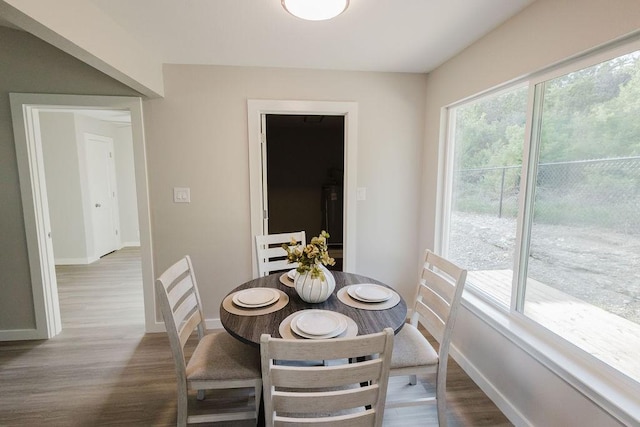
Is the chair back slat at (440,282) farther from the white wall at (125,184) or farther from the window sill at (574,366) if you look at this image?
the white wall at (125,184)

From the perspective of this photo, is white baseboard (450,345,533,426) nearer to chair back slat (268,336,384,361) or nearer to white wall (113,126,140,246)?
chair back slat (268,336,384,361)

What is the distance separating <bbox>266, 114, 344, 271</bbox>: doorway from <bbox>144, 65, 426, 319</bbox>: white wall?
8.38 feet

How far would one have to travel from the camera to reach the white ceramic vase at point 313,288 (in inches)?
60.1

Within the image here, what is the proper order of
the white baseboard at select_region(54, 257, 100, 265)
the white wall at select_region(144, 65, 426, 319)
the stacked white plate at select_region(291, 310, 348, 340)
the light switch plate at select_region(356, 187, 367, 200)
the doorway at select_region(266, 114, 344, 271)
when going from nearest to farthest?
the stacked white plate at select_region(291, 310, 348, 340) → the white wall at select_region(144, 65, 426, 319) → the light switch plate at select_region(356, 187, 367, 200) → the white baseboard at select_region(54, 257, 100, 265) → the doorway at select_region(266, 114, 344, 271)

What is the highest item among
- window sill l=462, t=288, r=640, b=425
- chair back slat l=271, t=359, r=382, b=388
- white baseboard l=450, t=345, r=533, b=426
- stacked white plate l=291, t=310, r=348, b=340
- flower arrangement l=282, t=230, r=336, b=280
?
flower arrangement l=282, t=230, r=336, b=280

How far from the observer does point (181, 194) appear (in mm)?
2496

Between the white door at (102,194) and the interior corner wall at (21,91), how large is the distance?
2.49 meters

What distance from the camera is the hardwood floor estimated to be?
1.70m

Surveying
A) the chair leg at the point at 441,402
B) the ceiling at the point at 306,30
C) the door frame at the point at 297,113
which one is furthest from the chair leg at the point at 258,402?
the ceiling at the point at 306,30

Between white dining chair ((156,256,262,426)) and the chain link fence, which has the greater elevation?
the chain link fence

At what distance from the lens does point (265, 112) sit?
2514 millimetres

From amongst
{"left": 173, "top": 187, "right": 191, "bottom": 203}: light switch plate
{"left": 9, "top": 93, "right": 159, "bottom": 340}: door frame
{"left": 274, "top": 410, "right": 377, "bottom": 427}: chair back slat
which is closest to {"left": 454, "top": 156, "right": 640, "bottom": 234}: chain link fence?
{"left": 274, "top": 410, "right": 377, "bottom": 427}: chair back slat

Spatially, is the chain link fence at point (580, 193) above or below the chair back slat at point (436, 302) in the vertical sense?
above

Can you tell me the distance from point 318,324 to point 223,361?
55 centimetres
